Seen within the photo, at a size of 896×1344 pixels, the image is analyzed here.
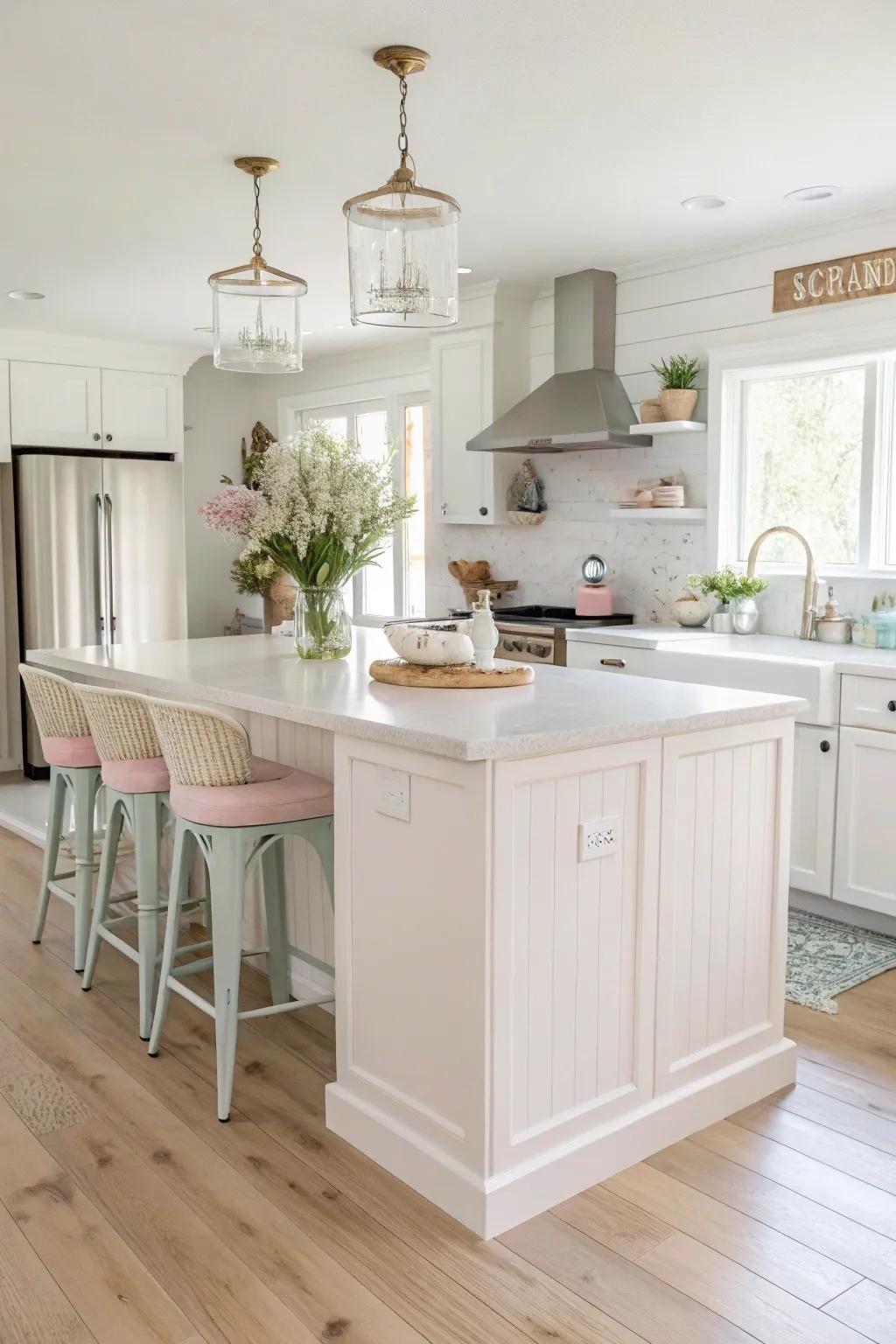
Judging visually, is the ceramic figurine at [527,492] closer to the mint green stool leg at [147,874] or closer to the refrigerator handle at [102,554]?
the refrigerator handle at [102,554]

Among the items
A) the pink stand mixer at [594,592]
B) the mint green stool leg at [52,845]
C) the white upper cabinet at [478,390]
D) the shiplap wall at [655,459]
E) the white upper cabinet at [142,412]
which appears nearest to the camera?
the mint green stool leg at [52,845]

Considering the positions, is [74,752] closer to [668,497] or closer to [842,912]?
[842,912]

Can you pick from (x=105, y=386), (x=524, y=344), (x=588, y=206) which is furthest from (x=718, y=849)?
(x=105, y=386)

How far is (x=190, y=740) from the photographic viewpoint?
103 inches

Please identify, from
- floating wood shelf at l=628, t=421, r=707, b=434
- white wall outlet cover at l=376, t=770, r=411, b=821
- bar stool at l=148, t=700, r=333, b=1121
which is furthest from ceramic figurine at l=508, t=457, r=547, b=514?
white wall outlet cover at l=376, t=770, r=411, b=821

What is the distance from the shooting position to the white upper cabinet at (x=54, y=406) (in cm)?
645

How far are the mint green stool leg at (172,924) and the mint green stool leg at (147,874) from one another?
173mm

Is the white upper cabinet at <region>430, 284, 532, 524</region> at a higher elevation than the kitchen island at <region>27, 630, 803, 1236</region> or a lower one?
higher

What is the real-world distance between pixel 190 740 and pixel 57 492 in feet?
14.2

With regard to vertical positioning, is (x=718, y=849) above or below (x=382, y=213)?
below

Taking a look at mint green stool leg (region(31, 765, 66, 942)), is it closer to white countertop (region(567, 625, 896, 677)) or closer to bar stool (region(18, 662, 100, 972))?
bar stool (region(18, 662, 100, 972))

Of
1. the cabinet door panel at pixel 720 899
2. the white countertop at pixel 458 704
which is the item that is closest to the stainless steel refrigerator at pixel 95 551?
the white countertop at pixel 458 704

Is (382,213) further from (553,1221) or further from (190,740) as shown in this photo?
(553,1221)

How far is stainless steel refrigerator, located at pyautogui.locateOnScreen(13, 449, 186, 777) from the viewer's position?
6402mm
